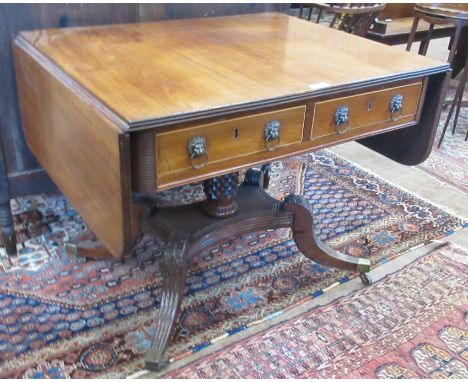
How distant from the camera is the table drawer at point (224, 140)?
107 centimetres

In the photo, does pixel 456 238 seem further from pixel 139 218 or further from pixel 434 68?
pixel 139 218

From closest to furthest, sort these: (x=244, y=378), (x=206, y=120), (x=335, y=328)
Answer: (x=206, y=120)
(x=244, y=378)
(x=335, y=328)

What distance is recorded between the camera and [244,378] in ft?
4.31

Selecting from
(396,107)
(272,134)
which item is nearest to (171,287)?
(272,134)

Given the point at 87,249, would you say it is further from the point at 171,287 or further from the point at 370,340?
the point at 370,340

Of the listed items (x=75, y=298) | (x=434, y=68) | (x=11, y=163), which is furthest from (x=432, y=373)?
(x=11, y=163)

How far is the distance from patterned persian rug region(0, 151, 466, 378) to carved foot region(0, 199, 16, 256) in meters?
0.04

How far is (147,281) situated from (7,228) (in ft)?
1.55

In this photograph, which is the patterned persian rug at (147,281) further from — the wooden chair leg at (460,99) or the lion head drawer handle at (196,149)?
the wooden chair leg at (460,99)

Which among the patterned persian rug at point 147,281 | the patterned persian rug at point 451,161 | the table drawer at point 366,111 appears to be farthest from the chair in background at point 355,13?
the table drawer at point 366,111

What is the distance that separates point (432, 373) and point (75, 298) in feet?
3.32

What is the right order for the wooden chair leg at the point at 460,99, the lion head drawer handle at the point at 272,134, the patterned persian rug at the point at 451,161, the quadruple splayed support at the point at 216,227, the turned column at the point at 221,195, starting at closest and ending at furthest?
1. the lion head drawer handle at the point at 272,134
2. the quadruple splayed support at the point at 216,227
3. the turned column at the point at 221,195
4. the patterned persian rug at the point at 451,161
5. the wooden chair leg at the point at 460,99

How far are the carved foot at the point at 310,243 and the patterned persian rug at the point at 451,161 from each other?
3.07 feet

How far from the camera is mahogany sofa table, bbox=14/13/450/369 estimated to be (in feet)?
3.48
